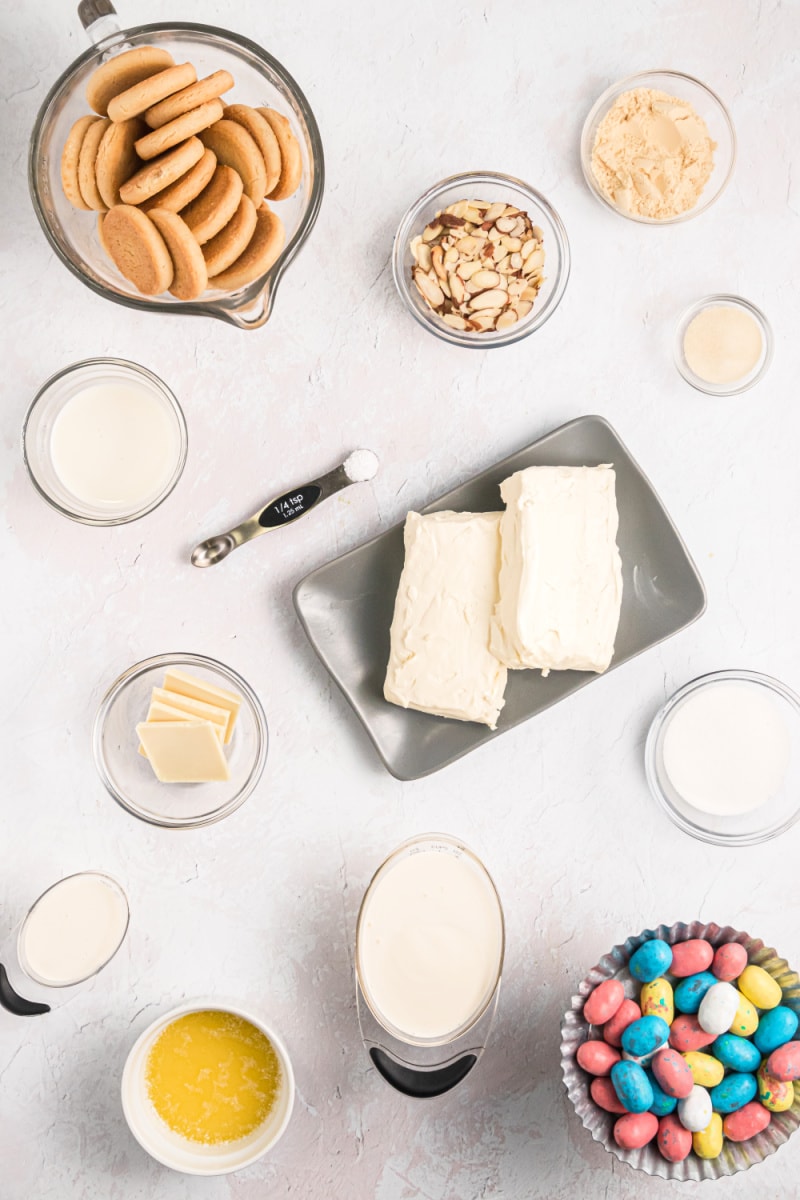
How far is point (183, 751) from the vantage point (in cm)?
147

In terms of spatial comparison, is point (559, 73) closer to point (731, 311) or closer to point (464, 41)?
point (464, 41)

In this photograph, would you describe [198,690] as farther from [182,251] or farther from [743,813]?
[743,813]

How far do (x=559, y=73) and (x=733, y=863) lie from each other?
139 cm

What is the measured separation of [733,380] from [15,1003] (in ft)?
5.12

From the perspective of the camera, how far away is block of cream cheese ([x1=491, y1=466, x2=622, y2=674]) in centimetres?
142

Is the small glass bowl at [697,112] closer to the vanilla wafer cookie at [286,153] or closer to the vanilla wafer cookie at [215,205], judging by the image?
the vanilla wafer cookie at [286,153]

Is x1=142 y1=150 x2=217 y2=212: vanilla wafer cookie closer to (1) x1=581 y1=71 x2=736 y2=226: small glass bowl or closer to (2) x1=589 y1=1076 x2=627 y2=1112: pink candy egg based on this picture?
(1) x1=581 y1=71 x2=736 y2=226: small glass bowl

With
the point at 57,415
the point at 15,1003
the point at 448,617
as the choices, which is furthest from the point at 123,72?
the point at 15,1003

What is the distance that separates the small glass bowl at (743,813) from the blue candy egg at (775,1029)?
28 centimetres

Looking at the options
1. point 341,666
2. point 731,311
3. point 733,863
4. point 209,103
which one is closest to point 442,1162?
point 733,863

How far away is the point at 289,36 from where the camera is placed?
60.4 inches

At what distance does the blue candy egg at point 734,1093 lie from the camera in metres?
1.42

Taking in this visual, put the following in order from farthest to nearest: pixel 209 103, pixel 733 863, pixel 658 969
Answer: pixel 733 863 → pixel 658 969 → pixel 209 103

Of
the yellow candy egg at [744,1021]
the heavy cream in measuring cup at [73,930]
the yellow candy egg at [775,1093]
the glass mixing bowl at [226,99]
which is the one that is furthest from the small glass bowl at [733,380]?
the heavy cream in measuring cup at [73,930]
